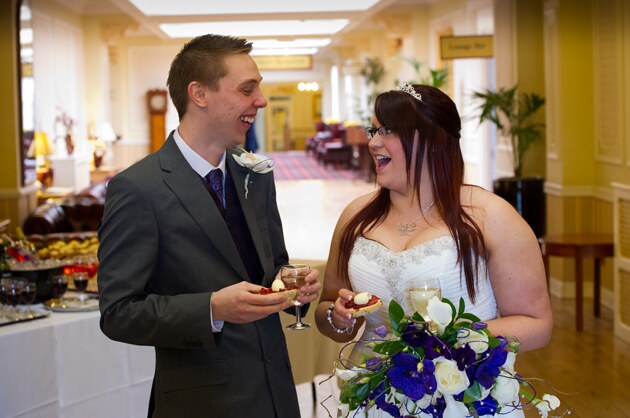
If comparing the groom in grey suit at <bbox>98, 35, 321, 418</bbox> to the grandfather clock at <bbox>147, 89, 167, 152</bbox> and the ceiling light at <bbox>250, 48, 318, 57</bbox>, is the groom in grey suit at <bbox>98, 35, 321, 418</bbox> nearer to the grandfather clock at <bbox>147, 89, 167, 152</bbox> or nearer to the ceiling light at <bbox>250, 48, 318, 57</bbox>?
the grandfather clock at <bbox>147, 89, 167, 152</bbox>

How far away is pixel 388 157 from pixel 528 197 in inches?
281

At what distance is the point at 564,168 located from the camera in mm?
9078

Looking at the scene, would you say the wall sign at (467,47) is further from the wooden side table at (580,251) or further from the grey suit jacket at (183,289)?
the grey suit jacket at (183,289)

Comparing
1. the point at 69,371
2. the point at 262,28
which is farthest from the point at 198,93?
the point at 262,28

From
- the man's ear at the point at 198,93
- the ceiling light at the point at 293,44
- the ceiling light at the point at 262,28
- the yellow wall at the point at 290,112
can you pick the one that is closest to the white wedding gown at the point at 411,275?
the man's ear at the point at 198,93

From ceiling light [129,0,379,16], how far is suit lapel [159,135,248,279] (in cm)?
1152

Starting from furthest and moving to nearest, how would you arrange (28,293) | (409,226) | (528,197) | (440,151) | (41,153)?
(41,153) → (528,197) → (28,293) → (409,226) → (440,151)

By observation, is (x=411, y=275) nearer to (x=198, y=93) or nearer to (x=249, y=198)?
(x=249, y=198)

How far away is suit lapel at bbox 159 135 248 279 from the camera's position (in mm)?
2502

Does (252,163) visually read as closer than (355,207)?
Yes

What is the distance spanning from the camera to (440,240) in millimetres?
2697

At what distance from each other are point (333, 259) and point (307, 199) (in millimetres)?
15353

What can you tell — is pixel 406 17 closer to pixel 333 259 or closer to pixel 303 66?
pixel 303 66

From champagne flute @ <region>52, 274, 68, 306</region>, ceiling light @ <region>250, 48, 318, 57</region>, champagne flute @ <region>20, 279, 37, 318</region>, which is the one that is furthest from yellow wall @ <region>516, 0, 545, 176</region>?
ceiling light @ <region>250, 48, 318, 57</region>
